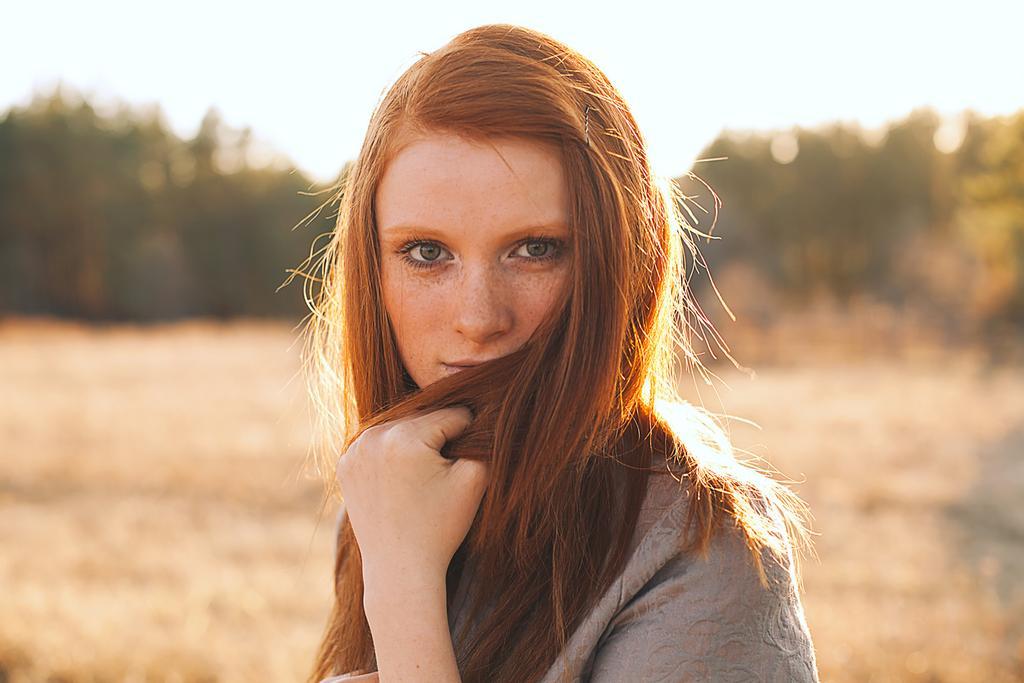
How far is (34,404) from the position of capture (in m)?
13.3

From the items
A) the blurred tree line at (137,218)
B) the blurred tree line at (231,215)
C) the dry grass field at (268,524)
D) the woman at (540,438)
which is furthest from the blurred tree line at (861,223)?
the woman at (540,438)

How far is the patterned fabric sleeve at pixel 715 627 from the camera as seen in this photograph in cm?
125

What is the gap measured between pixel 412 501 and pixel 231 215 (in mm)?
36600

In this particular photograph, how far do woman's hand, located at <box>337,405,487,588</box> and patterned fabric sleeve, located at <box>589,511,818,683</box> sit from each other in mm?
286

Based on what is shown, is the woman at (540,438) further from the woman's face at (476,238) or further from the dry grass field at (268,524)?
the dry grass field at (268,524)

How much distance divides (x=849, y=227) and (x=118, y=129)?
27714 mm

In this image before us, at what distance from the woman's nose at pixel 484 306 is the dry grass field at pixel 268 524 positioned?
792mm

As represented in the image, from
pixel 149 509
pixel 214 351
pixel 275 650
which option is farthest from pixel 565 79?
pixel 214 351

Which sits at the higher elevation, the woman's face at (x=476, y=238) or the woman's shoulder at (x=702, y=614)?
the woman's face at (x=476, y=238)

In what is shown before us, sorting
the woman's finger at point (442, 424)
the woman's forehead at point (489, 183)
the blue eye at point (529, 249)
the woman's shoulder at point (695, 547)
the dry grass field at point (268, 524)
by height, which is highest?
the woman's forehead at point (489, 183)

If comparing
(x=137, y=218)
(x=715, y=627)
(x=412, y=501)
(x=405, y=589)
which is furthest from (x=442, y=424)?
(x=137, y=218)


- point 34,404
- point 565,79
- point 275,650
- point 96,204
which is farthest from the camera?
point 96,204

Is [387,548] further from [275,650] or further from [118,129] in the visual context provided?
[118,129]

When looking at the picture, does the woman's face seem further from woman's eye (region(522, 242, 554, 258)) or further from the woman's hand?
the woman's hand
